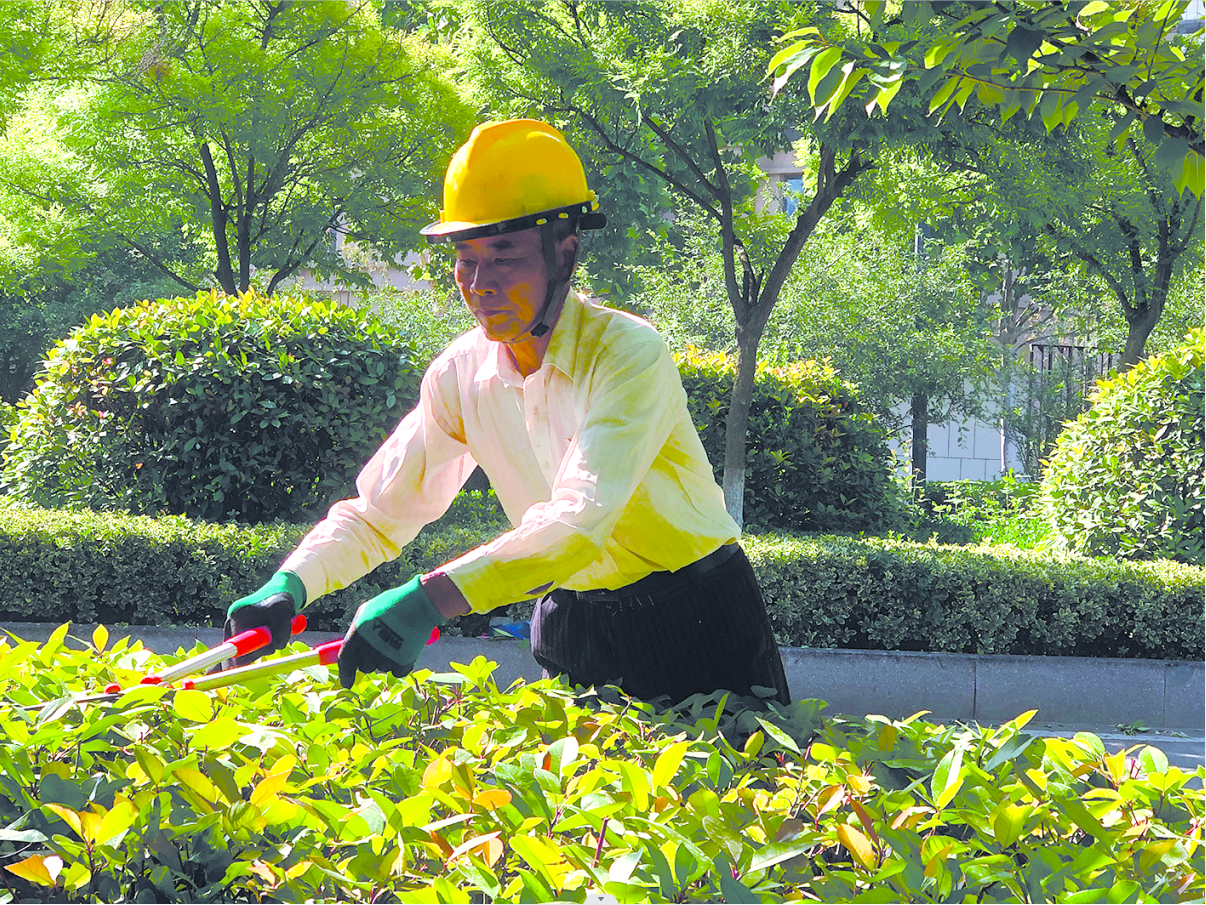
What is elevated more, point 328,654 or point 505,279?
point 505,279

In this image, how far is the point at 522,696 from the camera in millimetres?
2148

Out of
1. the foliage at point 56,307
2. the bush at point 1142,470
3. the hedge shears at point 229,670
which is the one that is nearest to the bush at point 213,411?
the bush at point 1142,470

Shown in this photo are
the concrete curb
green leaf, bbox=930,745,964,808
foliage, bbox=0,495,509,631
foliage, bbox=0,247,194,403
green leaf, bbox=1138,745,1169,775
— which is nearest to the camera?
green leaf, bbox=930,745,964,808

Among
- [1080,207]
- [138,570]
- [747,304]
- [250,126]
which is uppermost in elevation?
[250,126]

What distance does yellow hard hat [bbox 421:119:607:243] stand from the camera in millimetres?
2215

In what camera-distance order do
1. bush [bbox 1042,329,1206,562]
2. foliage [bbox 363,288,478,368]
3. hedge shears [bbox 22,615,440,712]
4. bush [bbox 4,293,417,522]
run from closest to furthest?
hedge shears [bbox 22,615,440,712]
bush [bbox 4,293,417,522]
bush [bbox 1042,329,1206,562]
foliage [bbox 363,288,478,368]

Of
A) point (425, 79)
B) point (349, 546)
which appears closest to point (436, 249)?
point (425, 79)

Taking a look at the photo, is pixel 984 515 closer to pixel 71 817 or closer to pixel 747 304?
pixel 747 304

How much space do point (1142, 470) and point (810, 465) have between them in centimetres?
270

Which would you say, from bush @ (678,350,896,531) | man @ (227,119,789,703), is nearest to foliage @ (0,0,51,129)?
bush @ (678,350,896,531)

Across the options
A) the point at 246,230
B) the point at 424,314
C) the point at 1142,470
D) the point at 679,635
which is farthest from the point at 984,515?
the point at 424,314

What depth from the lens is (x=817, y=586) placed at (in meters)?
7.13

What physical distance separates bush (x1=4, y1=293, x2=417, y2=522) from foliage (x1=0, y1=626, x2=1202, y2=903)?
5.67m

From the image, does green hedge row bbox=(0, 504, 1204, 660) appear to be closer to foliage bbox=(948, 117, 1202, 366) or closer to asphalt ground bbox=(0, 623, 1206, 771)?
asphalt ground bbox=(0, 623, 1206, 771)
